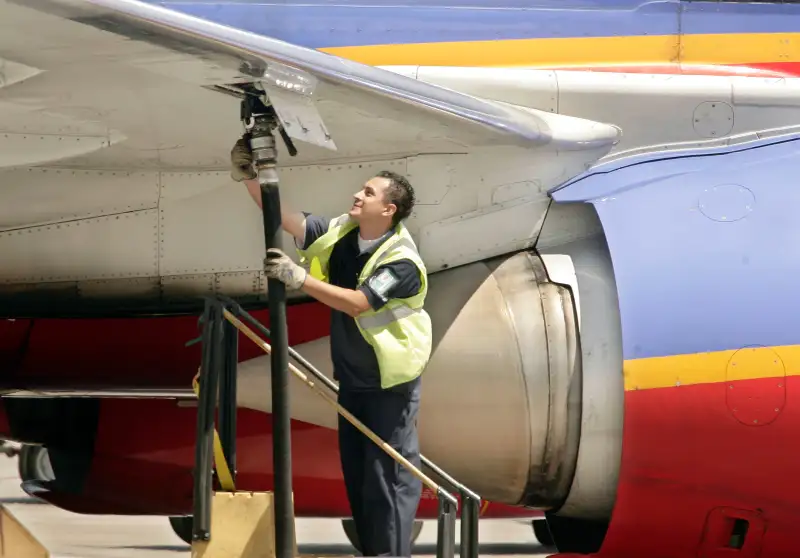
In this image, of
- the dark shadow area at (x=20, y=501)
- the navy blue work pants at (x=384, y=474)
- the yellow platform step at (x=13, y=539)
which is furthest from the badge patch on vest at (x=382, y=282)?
the dark shadow area at (x=20, y=501)

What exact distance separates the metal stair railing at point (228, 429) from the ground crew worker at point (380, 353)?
107 mm

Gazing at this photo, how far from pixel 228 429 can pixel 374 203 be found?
1.07 metres

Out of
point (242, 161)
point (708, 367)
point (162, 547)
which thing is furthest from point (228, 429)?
point (162, 547)

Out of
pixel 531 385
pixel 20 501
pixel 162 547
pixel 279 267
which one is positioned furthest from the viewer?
pixel 20 501

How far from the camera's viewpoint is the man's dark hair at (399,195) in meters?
4.98

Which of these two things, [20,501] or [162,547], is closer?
[162,547]

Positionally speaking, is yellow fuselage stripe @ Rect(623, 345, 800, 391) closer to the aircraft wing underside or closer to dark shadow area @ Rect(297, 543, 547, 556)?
the aircraft wing underside

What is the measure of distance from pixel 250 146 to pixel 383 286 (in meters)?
0.77

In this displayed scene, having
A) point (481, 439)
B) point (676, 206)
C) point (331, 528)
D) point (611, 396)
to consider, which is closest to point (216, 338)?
point (481, 439)

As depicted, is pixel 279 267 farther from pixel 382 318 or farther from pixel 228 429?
pixel 228 429

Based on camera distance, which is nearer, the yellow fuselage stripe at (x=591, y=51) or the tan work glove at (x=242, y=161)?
the tan work glove at (x=242, y=161)

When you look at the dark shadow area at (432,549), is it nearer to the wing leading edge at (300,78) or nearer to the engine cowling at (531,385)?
the engine cowling at (531,385)

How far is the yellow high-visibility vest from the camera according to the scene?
16.0 ft

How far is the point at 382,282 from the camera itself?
4.78 meters
